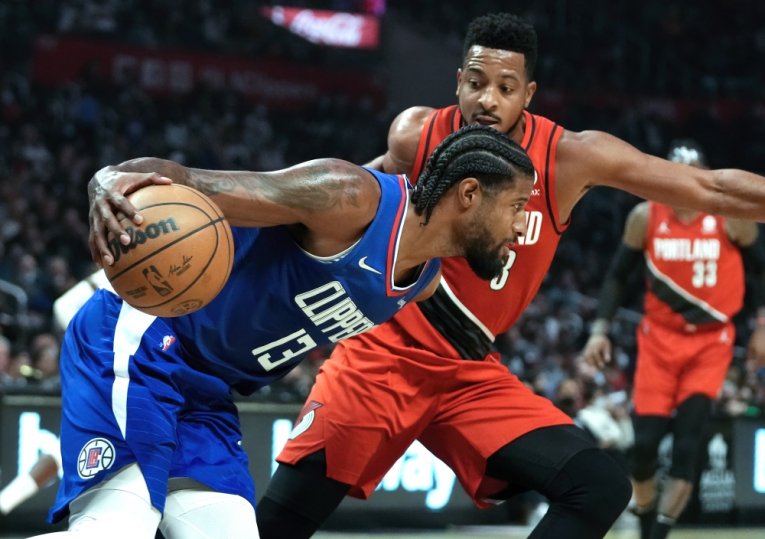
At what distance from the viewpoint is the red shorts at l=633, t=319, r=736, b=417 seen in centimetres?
732

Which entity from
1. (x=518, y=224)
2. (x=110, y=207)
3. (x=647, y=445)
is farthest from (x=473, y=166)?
(x=647, y=445)

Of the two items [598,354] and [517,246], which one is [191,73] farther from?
[517,246]

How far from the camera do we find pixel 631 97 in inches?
915

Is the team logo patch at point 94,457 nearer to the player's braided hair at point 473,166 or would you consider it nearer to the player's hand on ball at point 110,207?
the player's hand on ball at point 110,207

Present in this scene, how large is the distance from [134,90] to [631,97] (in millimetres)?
10006

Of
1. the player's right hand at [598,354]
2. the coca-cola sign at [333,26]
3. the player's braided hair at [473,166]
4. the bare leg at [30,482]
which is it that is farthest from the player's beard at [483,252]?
the coca-cola sign at [333,26]

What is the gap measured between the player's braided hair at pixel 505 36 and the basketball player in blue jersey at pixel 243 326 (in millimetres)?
856

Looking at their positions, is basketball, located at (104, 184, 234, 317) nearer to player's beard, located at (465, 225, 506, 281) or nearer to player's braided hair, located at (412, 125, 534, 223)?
player's braided hair, located at (412, 125, 534, 223)

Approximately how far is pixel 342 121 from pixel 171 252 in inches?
687

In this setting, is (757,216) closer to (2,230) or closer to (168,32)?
(2,230)

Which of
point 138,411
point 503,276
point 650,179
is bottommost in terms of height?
point 138,411

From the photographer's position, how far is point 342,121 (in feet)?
66.7

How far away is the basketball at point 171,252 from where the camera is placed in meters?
3.04

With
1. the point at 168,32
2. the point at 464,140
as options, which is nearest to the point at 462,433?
the point at 464,140
